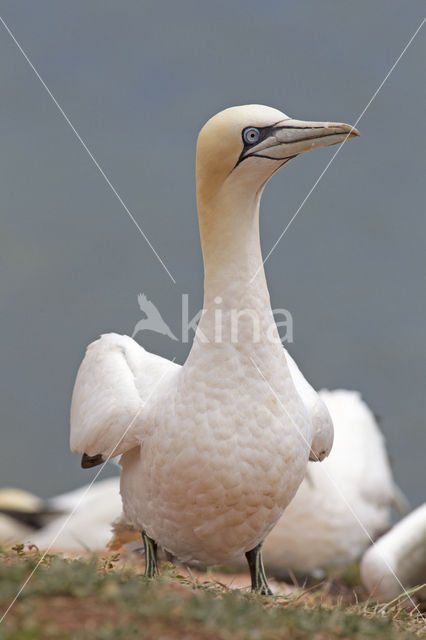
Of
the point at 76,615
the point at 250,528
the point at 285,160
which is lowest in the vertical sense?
the point at 250,528

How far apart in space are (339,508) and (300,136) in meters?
6.41

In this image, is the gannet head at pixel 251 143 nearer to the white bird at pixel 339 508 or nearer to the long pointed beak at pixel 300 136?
the long pointed beak at pixel 300 136

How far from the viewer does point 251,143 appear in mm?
5254

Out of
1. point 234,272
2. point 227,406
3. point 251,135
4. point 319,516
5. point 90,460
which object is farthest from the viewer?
point 319,516

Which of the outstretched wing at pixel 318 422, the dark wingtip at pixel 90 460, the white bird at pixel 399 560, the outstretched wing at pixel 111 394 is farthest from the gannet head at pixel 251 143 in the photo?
the white bird at pixel 399 560

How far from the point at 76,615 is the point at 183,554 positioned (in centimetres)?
232

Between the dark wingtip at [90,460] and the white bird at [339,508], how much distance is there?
4.46 m

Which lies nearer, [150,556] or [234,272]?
[234,272]

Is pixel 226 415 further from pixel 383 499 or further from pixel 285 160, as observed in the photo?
pixel 383 499

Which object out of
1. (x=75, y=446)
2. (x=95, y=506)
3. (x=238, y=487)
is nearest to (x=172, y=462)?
(x=238, y=487)

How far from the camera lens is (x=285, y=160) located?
17.6 ft

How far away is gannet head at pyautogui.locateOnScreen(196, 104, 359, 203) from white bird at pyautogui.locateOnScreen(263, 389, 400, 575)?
17.5ft

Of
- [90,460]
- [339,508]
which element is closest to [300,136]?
[90,460]

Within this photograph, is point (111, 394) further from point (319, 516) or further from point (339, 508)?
point (339, 508)
